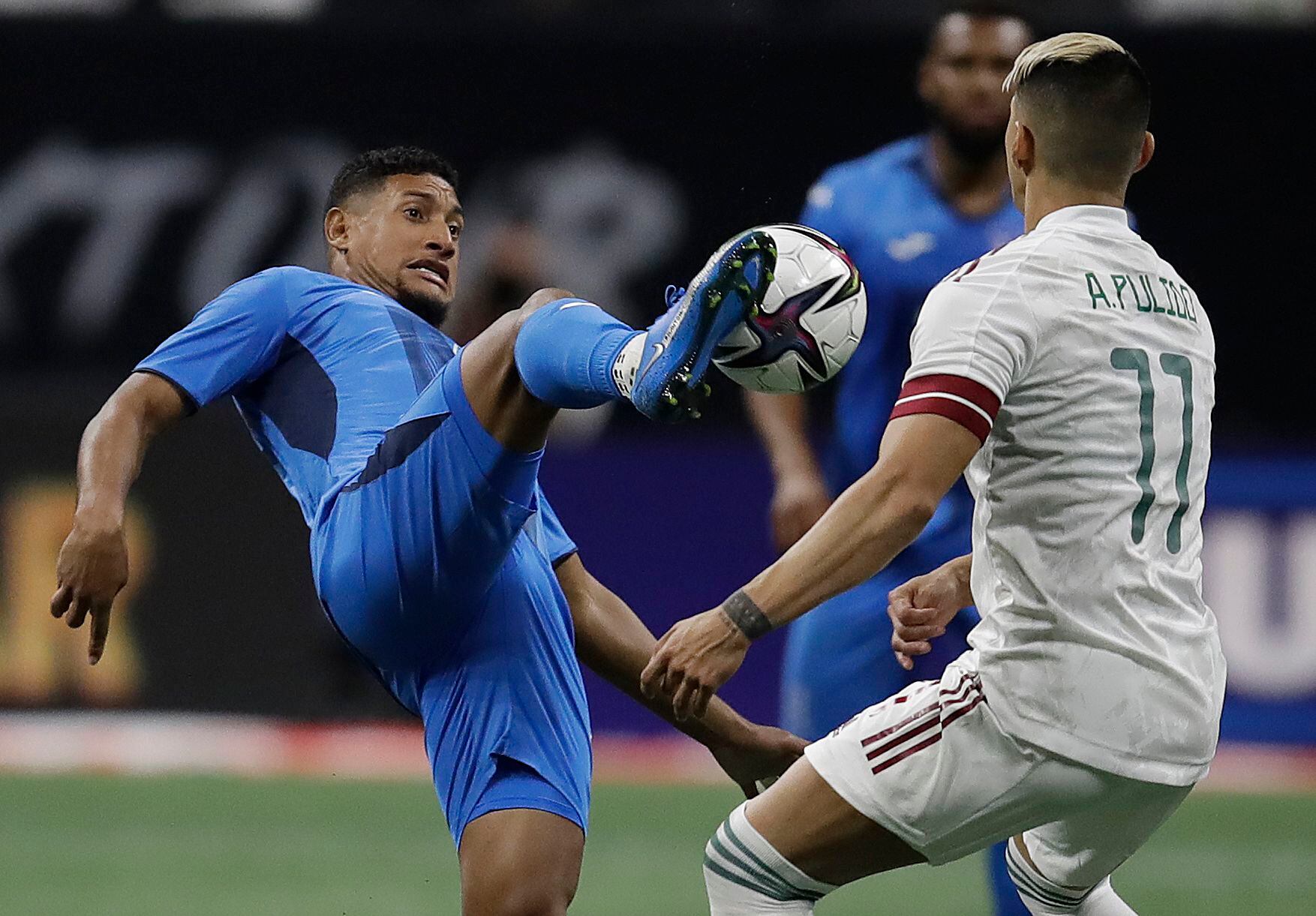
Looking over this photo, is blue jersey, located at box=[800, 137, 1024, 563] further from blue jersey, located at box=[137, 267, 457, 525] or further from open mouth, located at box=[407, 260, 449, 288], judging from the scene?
blue jersey, located at box=[137, 267, 457, 525]

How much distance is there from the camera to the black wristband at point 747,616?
11.2 ft

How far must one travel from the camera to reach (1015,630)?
3.71 meters

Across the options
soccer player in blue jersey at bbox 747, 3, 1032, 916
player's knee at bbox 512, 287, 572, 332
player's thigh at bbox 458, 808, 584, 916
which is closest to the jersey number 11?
player's knee at bbox 512, 287, 572, 332

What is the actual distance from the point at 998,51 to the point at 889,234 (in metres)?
0.58

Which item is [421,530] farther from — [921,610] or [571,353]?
[921,610]

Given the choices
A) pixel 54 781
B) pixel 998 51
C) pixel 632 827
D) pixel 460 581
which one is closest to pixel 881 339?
pixel 998 51

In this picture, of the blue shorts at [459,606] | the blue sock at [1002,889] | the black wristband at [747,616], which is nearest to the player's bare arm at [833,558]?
the black wristband at [747,616]

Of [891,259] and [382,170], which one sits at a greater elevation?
[382,170]

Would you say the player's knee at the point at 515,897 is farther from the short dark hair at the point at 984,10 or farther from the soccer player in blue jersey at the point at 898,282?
the short dark hair at the point at 984,10

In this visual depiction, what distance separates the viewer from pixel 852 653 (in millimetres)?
5605

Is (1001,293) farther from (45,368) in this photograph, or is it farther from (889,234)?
(45,368)

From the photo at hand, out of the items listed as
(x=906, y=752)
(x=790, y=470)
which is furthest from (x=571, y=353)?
(x=790, y=470)

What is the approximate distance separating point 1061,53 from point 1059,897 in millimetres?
1699

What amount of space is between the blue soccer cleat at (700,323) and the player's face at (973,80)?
212cm
